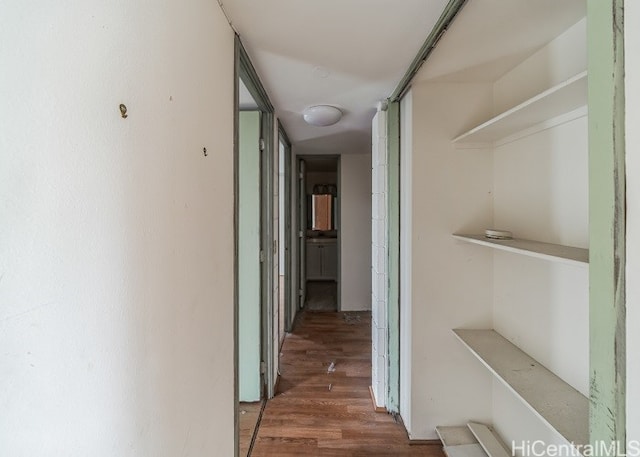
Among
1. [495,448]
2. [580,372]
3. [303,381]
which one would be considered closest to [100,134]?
[580,372]

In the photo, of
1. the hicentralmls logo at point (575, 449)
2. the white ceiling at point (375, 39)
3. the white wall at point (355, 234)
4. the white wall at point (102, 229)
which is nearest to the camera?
the white wall at point (102, 229)

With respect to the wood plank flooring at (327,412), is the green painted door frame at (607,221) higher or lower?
higher

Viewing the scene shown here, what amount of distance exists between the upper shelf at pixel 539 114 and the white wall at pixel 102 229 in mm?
1126

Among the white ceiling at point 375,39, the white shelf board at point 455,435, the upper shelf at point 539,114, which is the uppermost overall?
the white ceiling at point 375,39

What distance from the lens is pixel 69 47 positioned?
0.45 meters

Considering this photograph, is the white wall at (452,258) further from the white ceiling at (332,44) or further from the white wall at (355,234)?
the white wall at (355,234)

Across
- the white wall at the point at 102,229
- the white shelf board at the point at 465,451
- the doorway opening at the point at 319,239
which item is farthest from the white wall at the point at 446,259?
the doorway opening at the point at 319,239

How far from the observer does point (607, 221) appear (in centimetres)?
52

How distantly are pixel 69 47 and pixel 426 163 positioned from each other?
1.55 meters

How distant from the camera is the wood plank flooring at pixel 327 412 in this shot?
5.28ft

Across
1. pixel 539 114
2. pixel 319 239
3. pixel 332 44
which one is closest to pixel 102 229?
pixel 332 44

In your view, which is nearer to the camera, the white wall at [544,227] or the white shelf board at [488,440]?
the white wall at [544,227]
